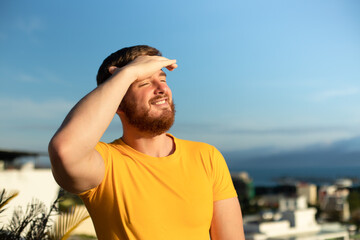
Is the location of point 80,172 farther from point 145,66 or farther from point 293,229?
point 293,229

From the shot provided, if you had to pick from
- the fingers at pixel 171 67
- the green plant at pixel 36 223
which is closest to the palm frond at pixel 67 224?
the green plant at pixel 36 223

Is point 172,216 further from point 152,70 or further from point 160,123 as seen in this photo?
point 152,70

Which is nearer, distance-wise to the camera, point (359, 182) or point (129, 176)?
point (129, 176)

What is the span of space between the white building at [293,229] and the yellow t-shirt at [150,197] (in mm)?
35267

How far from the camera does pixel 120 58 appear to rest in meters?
1.91

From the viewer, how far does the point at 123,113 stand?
1.88 metres

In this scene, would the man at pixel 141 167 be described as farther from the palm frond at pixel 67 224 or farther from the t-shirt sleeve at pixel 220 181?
the palm frond at pixel 67 224

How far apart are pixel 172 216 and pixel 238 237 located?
396 millimetres

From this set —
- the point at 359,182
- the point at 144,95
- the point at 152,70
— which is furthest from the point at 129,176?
the point at 359,182

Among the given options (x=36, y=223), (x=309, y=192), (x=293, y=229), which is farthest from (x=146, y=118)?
(x=309, y=192)

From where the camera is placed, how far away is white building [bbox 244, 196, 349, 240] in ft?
123

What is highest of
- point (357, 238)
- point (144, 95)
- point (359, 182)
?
point (359, 182)

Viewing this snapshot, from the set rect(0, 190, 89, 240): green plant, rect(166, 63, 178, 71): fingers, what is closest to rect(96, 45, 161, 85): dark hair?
rect(166, 63, 178, 71): fingers

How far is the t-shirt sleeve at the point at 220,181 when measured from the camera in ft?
6.29
